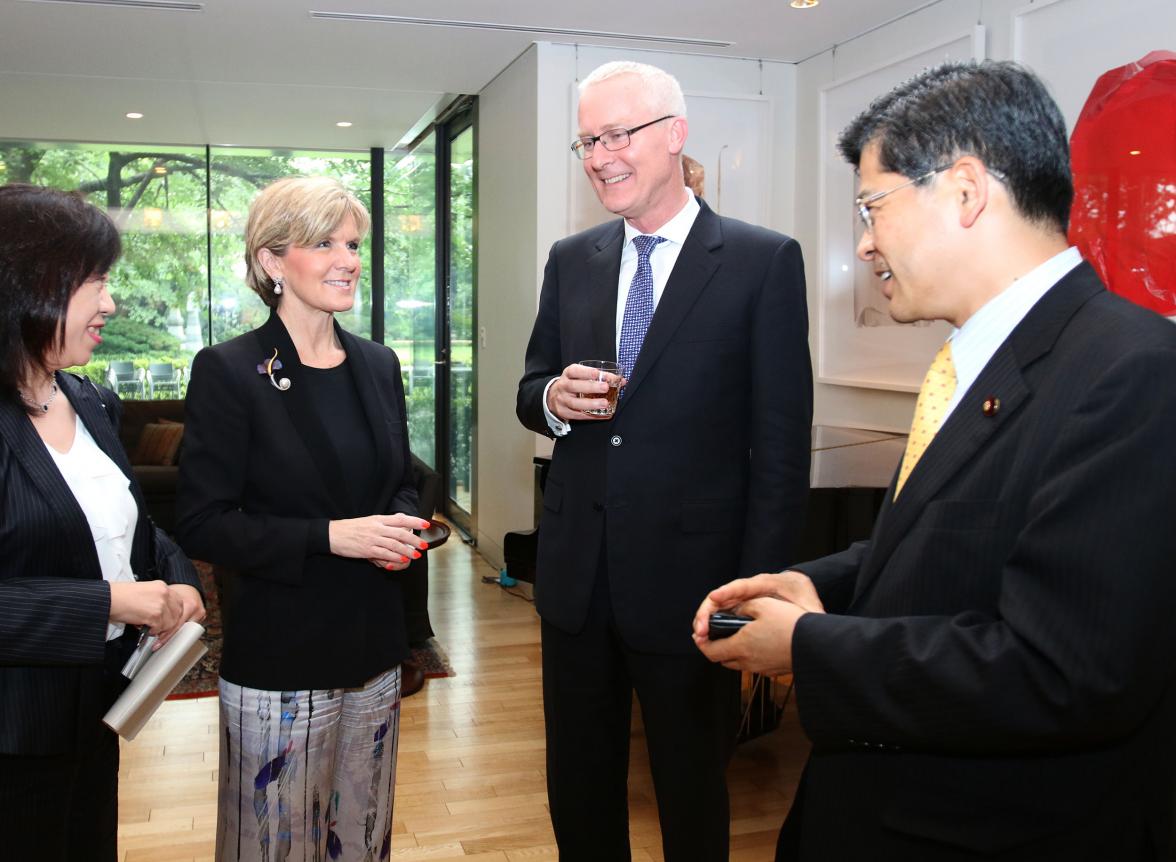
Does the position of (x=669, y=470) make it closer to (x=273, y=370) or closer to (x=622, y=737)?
(x=622, y=737)

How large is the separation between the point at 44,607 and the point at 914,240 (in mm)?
1377

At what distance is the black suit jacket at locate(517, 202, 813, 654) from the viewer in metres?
2.11

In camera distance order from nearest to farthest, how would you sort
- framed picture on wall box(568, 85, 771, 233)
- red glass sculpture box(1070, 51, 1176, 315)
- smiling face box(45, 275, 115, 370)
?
smiling face box(45, 275, 115, 370) < red glass sculpture box(1070, 51, 1176, 315) < framed picture on wall box(568, 85, 771, 233)

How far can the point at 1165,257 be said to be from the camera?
357 centimetres

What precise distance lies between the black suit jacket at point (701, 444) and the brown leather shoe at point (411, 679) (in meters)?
2.59

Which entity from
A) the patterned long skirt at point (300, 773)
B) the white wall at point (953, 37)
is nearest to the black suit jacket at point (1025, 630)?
the patterned long skirt at point (300, 773)

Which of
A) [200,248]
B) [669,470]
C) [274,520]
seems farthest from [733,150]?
[200,248]

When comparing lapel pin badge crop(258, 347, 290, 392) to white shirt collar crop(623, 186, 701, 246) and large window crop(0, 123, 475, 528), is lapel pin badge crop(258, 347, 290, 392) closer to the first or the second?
white shirt collar crop(623, 186, 701, 246)

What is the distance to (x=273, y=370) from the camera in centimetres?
208

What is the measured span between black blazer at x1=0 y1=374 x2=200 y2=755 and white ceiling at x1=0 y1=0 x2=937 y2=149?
4076 millimetres

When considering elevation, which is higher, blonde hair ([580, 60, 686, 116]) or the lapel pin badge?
blonde hair ([580, 60, 686, 116])

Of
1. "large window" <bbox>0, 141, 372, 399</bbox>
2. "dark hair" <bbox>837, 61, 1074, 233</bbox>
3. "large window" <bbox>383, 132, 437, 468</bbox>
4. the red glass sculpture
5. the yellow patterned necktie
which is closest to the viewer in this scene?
"dark hair" <bbox>837, 61, 1074, 233</bbox>

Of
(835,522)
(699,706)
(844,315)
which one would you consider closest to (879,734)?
(699,706)

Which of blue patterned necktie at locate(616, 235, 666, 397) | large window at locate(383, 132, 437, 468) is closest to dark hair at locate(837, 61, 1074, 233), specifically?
blue patterned necktie at locate(616, 235, 666, 397)
